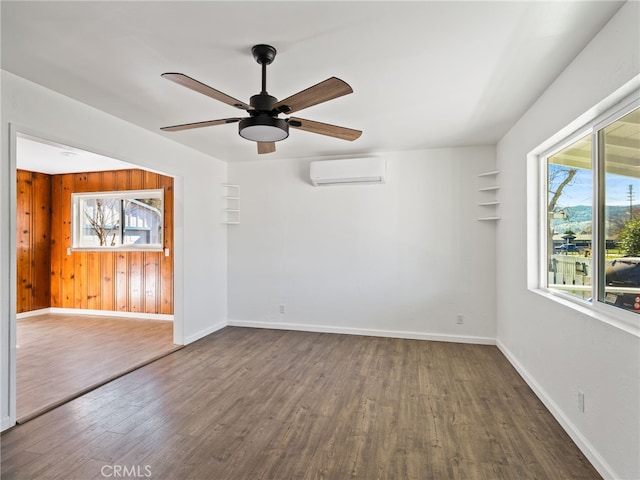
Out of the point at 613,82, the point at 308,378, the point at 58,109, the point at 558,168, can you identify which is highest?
the point at 58,109

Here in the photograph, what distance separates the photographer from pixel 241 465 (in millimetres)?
1975

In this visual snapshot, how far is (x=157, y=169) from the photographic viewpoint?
3.79 meters

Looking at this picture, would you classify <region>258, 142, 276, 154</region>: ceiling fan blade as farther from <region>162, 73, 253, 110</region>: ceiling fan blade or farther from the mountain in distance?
the mountain in distance

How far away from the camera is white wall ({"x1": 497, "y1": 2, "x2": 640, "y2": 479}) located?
5.44 feet

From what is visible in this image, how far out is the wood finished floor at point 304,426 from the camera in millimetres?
1948

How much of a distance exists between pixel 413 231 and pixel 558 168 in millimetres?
1926

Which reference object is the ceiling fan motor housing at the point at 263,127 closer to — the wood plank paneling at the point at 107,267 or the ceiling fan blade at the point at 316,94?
the ceiling fan blade at the point at 316,94

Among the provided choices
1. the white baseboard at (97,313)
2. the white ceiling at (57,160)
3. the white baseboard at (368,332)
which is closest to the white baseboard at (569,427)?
the white baseboard at (368,332)

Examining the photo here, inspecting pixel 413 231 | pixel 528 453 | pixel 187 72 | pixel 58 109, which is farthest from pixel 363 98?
pixel 528 453

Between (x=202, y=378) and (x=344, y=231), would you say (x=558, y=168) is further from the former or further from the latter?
(x=202, y=378)

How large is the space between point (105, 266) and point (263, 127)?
5.15 metres

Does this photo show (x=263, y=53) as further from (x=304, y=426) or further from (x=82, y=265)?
(x=82, y=265)

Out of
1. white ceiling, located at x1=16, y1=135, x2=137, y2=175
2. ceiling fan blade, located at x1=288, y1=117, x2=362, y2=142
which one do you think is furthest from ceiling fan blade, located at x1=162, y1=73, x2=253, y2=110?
white ceiling, located at x1=16, y1=135, x2=137, y2=175

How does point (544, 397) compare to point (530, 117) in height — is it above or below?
below
